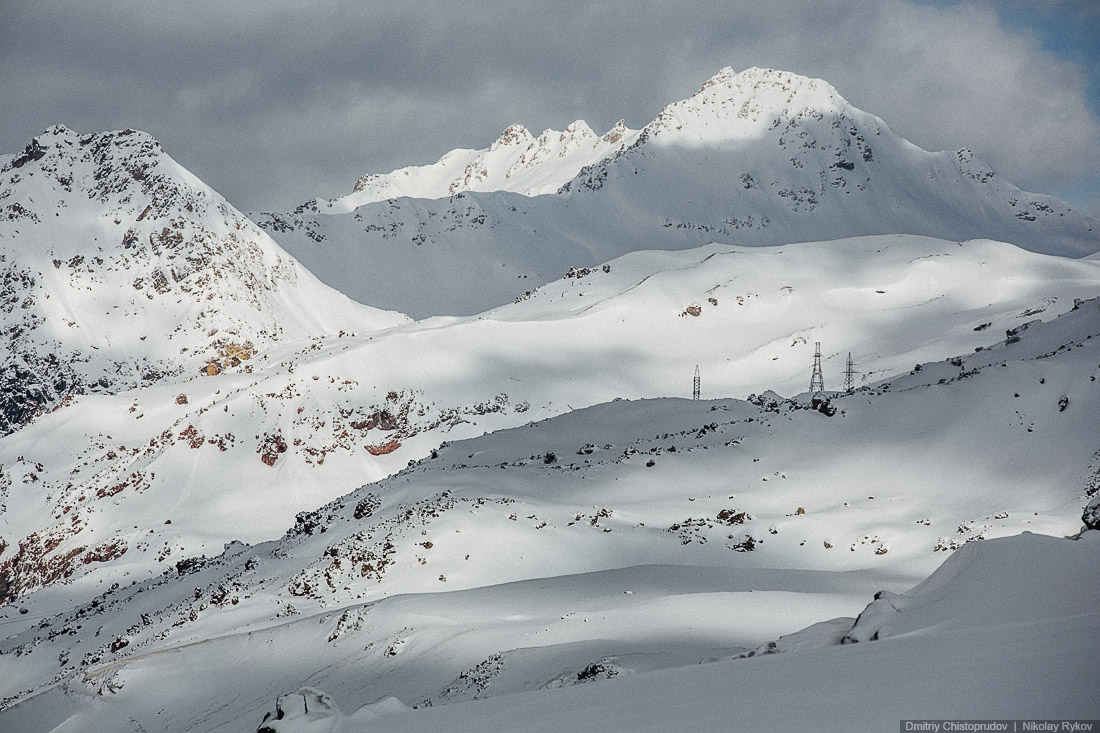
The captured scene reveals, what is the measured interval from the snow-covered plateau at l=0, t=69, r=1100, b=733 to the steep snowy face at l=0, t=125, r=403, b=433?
1.47 ft

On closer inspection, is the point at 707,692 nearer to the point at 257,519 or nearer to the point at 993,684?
the point at 993,684

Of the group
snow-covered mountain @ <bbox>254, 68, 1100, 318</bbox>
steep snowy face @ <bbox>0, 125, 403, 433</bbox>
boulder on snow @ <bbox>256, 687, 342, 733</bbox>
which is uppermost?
snow-covered mountain @ <bbox>254, 68, 1100, 318</bbox>

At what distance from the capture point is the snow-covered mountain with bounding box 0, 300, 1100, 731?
702 centimetres

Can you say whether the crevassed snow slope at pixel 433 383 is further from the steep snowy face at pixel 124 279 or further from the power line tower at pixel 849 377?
the steep snowy face at pixel 124 279

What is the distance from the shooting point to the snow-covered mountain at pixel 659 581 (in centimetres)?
702

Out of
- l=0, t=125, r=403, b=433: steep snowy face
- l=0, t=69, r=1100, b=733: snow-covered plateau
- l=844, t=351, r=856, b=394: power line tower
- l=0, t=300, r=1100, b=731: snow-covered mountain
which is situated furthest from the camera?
l=0, t=125, r=403, b=433: steep snowy face

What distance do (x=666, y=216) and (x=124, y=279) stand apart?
Answer: 110 metres

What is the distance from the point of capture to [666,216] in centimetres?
17650

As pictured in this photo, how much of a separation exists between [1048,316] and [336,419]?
4749 cm

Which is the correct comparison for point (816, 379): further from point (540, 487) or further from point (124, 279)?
point (124, 279)

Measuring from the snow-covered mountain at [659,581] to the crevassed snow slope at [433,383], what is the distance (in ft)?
44.5

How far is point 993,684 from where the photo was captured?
5.17m

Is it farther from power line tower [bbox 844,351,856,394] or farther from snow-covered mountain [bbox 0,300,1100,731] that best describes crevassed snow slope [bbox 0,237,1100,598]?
snow-covered mountain [bbox 0,300,1100,731]

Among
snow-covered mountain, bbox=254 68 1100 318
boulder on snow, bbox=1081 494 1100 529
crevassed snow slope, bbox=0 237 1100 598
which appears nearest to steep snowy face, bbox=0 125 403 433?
crevassed snow slope, bbox=0 237 1100 598
